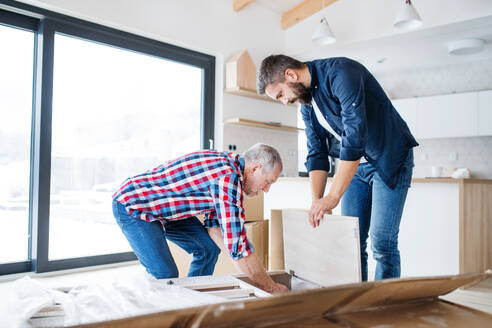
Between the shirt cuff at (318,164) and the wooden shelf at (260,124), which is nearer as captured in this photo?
the shirt cuff at (318,164)

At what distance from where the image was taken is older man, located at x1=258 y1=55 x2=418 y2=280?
4.47 feet

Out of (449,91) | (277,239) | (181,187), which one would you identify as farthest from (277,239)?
(449,91)

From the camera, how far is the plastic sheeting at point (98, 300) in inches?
29.9

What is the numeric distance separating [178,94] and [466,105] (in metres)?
3.63

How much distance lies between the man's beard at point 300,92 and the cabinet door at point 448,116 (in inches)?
166

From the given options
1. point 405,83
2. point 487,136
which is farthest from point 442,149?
point 405,83

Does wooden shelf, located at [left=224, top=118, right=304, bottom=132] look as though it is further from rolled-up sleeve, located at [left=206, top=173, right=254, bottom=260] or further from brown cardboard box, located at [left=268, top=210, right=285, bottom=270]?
rolled-up sleeve, located at [left=206, top=173, right=254, bottom=260]

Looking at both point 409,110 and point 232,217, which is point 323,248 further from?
point 409,110

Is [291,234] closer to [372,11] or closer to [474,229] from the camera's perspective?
[474,229]

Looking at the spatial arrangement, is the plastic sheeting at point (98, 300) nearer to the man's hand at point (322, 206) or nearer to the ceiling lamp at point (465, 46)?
the man's hand at point (322, 206)

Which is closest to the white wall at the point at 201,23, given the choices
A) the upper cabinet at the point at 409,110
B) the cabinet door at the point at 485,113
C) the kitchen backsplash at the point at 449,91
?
the upper cabinet at the point at 409,110

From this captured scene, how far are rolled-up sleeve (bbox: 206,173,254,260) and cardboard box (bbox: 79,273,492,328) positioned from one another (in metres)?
0.88

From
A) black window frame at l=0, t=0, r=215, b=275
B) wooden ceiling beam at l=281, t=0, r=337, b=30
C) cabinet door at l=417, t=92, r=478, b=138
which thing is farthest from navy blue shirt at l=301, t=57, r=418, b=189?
cabinet door at l=417, t=92, r=478, b=138

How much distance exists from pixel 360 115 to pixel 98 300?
99 centimetres
